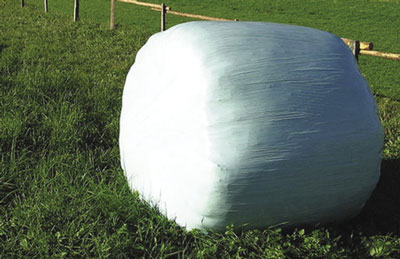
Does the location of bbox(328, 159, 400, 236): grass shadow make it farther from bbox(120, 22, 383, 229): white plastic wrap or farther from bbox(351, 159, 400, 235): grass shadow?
bbox(120, 22, 383, 229): white plastic wrap

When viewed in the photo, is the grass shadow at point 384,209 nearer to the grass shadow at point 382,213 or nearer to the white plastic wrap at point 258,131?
the grass shadow at point 382,213

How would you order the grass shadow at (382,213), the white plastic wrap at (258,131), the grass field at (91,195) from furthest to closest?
the grass shadow at (382,213), the grass field at (91,195), the white plastic wrap at (258,131)

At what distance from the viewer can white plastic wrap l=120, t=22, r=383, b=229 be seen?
8.89 ft

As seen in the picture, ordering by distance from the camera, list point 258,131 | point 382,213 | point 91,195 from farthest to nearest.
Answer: point 382,213
point 91,195
point 258,131

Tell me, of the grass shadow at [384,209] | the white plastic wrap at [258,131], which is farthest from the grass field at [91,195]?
the white plastic wrap at [258,131]

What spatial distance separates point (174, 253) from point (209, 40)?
136 cm

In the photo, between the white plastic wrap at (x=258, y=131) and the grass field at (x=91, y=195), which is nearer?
the white plastic wrap at (x=258, y=131)

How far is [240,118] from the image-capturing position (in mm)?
2727

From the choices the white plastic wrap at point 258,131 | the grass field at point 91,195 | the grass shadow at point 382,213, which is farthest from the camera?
the grass shadow at point 382,213

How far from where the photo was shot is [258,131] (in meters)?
2.72

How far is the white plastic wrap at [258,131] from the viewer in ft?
8.89

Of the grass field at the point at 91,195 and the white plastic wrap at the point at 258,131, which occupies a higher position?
the white plastic wrap at the point at 258,131

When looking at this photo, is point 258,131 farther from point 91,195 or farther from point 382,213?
point 382,213

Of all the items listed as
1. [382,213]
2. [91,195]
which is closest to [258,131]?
[91,195]
